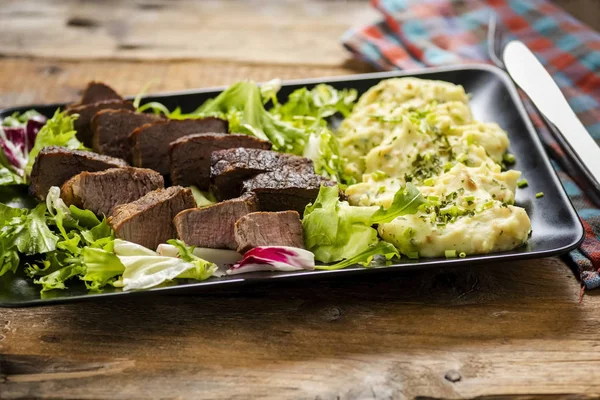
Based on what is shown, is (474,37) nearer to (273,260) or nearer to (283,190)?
(283,190)

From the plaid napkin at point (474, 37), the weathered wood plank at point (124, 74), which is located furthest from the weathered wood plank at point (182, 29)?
the plaid napkin at point (474, 37)

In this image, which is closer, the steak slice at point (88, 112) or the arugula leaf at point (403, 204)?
the arugula leaf at point (403, 204)

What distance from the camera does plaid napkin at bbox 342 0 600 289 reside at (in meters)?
6.65

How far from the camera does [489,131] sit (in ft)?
17.1

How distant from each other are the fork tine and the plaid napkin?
0.15m

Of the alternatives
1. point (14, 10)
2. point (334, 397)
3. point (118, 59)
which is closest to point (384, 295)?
point (334, 397)

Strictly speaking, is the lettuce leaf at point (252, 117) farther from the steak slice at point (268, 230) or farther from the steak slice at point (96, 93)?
the steak slice at point (268, 230)

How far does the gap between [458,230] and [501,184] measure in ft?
2.19

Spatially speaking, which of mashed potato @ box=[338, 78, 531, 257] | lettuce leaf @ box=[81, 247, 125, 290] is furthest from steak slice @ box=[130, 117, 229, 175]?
lettuce leaf @ box=[81, 247, 125, 290]

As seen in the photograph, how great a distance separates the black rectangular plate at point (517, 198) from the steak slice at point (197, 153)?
1022 mm

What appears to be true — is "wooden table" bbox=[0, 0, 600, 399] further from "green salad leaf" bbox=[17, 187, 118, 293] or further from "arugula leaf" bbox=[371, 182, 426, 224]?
"arugula leaf" bbox=[371, 182, 426, 224]

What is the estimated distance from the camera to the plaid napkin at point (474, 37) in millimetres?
6648

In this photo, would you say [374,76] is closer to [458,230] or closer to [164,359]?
[458,230]

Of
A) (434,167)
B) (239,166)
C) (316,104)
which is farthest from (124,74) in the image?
(434,167)
